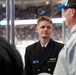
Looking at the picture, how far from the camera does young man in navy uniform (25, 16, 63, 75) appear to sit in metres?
2.41

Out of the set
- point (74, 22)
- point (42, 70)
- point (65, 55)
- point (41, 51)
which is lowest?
point (42, 70)

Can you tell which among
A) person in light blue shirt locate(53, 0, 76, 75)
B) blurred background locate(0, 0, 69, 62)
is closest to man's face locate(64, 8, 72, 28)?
person in light blue shirt locate(53, 0, 76, 75)

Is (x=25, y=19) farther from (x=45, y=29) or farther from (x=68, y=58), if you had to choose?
(x=68, y=58)

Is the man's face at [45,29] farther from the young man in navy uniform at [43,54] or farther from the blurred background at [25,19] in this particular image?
the blurred background at [25,19]

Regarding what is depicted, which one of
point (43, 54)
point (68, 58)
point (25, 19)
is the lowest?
point (43, 54)

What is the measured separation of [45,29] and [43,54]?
29 centimetres

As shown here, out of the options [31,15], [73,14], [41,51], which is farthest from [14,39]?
[73,14]

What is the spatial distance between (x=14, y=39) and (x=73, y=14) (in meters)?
1.45

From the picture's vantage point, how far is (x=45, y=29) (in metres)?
2.40

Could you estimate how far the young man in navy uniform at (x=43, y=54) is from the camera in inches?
95.0

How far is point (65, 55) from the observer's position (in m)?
1.46

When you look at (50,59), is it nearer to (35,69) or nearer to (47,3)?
(35,69)

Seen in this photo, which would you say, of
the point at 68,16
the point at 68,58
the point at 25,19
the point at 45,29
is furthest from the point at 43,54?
the point at 68,58

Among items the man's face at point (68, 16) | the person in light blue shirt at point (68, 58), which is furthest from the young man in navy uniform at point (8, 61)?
the man's face at point (68, 16)
